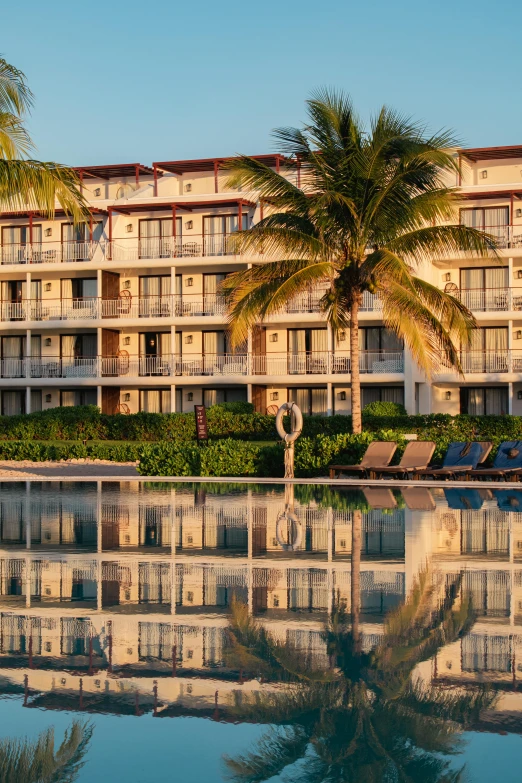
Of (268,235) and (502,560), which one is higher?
(268,235)

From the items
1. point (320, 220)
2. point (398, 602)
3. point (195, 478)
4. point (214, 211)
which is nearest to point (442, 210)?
point (320, 220)

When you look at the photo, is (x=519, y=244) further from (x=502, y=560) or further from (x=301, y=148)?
(x=502, y=560)

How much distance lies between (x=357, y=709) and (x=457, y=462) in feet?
61.4

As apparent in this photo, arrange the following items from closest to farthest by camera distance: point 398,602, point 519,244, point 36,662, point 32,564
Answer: point 36,662, point 398,602, point 32,564, point 519,244

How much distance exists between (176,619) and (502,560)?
462 centimetres

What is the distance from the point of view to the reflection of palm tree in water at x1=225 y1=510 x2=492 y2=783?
Result: 5.85m

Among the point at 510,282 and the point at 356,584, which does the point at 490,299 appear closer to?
the point at 510,282

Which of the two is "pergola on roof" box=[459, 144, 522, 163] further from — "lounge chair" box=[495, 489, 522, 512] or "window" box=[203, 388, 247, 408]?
"lounge chair" box=[495, 489, 522, 512]

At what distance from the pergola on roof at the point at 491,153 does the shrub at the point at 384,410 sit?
10433 mm

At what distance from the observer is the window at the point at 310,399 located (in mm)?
45656

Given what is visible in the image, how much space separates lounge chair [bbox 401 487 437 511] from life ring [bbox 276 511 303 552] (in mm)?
2269

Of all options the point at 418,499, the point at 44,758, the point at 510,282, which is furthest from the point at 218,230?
the point at 44,758

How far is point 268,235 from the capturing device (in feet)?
84.1

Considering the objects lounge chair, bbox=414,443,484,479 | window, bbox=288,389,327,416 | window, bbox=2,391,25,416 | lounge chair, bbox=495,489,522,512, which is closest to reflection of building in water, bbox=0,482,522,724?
lounge chair, bbox=495,489,522,512
